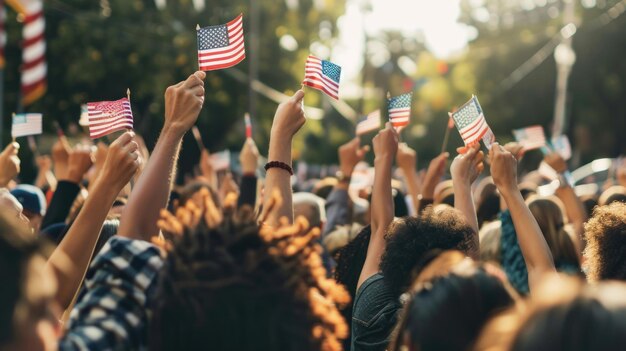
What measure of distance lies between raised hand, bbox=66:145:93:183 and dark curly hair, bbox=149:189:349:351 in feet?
10.4

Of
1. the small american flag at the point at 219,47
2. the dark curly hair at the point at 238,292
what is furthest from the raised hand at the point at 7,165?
the dark curly hair at the point at 238,292

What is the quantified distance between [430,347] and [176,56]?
25.3 metres

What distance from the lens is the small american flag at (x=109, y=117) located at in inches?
186

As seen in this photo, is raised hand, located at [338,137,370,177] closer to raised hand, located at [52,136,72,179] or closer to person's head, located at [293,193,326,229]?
person's head, located at [293,193,326,229]

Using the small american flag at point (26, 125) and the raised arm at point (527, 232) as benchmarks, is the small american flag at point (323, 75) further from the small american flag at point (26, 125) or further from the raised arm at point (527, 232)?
the small american flag at point (26, 125)

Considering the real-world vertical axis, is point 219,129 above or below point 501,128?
below

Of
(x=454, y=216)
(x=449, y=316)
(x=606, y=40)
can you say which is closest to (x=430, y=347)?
(x=449, y=316)

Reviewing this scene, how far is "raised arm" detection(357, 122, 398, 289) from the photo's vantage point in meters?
4.11

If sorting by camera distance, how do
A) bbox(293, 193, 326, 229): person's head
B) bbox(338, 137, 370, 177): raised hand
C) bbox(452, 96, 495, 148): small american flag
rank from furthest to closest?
bbox(338, 137, 370, 177): raised hand → bbox(293, 193, 326, 229): person's head → bbox(452, 96, 495, 148): small american flag

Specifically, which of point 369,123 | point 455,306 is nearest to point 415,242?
point 455,306

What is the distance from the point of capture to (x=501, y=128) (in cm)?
4594

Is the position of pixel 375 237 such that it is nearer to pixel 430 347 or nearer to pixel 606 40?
pixel 430 347

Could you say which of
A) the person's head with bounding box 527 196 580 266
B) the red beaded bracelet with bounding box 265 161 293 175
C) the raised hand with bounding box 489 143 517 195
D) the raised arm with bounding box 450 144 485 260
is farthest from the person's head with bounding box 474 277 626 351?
the person's head with bounding box 527 196 580 266

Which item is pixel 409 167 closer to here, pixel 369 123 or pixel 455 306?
pixel 369 123
